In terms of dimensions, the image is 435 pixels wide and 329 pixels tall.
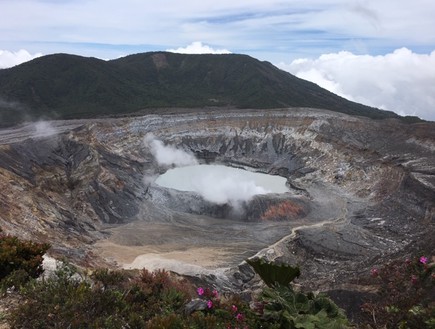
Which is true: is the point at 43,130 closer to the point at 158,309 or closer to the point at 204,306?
the point at 158,309

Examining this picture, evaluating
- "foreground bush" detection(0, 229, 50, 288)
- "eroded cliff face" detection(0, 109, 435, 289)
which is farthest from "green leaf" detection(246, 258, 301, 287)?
"eroded cliff face" detection(0, 109, 435, 289)

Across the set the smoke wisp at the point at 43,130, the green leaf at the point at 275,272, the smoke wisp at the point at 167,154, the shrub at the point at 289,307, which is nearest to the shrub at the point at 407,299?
the shrub at the point at 289,307

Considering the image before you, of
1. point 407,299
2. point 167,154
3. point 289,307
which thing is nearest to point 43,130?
point 167,154

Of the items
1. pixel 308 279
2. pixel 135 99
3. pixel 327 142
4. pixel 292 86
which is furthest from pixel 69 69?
pixel 308 279

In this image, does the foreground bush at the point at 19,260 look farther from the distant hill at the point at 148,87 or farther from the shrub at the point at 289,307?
the distant hill at the point at 148,87

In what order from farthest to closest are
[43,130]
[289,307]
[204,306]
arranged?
[43,130] → [204,306] → [289,307]

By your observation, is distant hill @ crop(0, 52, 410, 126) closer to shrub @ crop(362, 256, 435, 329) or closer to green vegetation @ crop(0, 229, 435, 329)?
green vegetation @ crop(0, 229, 435, 329)

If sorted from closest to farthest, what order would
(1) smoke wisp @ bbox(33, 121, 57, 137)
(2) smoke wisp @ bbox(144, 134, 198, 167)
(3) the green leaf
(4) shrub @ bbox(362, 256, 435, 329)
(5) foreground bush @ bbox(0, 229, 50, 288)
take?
(4) shrub @ bbox(362, 256, 435, 329)
(3) the green leaf
(5) foreground bush @ bbox(0, 229, 50, 288)
(1) smoke wisp @ bbox(33, 121, 57, 137)
(2) smoke wisp @ bbox(144, 134, 198, 167)
